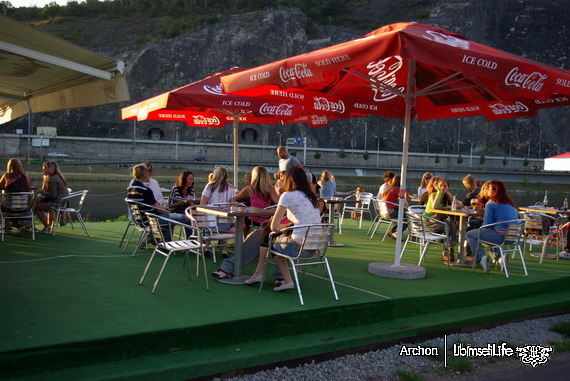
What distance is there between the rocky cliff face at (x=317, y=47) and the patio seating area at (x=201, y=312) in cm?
6082

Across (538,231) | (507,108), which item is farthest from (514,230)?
(538,231)

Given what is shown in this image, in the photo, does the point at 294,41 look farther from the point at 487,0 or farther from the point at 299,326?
the point at 299,326

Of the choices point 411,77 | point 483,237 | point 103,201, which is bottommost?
point 103,201

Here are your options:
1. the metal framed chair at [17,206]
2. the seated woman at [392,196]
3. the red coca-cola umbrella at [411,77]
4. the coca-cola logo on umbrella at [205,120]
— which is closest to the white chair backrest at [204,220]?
the red coca-cola umbrella at [411,77]

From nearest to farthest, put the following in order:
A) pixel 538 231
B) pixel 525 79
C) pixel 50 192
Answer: pixel 525 79
pixel 538 231
pixel 50 192

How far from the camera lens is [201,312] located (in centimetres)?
392

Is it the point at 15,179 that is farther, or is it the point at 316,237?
the point at 15,179

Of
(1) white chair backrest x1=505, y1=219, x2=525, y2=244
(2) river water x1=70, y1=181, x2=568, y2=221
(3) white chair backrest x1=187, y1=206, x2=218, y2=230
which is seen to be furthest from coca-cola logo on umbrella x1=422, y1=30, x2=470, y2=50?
(2) river water x1=70, y1=181, x2=568, y2=221

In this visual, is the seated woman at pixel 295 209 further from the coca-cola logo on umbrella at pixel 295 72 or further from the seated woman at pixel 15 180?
the seated woman at pixel 15 180

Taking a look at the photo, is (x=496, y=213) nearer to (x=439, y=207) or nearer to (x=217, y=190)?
(x=439, y=207)

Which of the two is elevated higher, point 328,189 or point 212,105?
point 212,105

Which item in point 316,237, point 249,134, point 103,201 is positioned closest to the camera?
point 316,237

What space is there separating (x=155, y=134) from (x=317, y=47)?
108 feet

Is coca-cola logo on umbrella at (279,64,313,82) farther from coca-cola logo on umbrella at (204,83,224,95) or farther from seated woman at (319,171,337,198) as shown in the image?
seated woman at (319,171,337,198)
